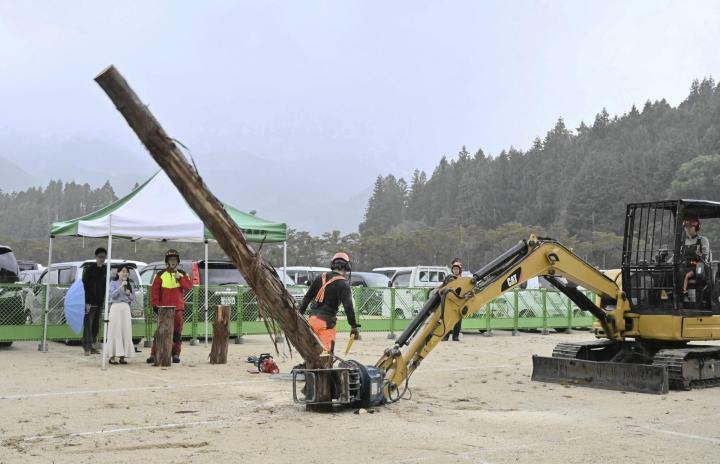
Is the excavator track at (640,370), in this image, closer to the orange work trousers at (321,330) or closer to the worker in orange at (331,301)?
the worker in orange at (331,301)

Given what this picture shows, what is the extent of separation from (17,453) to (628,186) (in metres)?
97.3

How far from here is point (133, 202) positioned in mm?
13453

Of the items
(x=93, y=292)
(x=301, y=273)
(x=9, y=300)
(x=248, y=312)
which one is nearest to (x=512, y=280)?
(x=93, y=292)

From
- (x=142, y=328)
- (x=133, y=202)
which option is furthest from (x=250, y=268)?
(x=142, y=328)

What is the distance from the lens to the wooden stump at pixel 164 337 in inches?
481

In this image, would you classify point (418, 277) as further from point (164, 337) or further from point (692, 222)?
point (692, 222)

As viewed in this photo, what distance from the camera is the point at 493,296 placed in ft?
30.7

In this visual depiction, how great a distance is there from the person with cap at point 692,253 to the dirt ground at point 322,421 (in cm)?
164

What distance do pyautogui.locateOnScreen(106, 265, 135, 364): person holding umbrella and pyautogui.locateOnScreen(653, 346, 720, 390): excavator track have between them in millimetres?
8338

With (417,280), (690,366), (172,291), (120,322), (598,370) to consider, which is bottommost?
(598,370)

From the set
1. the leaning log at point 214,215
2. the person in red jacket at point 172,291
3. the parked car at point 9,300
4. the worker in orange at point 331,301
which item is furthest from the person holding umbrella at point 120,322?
the leaning log at point 214,215

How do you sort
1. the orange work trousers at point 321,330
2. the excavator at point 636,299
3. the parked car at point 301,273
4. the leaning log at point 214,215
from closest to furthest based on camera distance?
the leaning log at point 214,215 → the orange work trousers at point 321,330 → the excavator at point 636,299 → the parked car at point 301,273

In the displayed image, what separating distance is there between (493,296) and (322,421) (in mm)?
2959

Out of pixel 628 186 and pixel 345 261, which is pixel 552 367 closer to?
pixel 345 261
